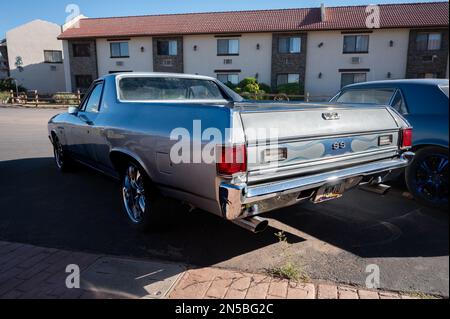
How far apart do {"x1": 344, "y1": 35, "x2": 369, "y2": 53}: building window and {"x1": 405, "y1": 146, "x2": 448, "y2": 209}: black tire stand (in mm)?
24502

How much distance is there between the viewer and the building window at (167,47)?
2959 centimetres

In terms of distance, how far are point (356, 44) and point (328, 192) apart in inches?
1012

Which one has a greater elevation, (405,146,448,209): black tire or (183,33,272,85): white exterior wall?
(183,33,272,85): white exterior wall

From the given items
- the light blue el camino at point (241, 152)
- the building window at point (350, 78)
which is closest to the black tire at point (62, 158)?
the light blue el camino at point (241, 152)

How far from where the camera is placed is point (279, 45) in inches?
1072

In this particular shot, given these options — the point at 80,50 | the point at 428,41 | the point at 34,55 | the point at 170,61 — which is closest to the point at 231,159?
the point at 428,41

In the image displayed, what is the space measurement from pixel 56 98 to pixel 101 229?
1074 inches

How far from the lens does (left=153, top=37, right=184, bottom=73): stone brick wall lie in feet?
95.7

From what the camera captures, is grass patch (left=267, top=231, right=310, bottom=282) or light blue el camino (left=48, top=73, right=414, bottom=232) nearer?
light blue el camino (left=48, top=73, right=414, bottom=232)

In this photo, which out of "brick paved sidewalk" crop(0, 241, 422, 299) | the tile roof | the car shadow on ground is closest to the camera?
"brick paved sidewalk" crop(0, 241, 422, 299)

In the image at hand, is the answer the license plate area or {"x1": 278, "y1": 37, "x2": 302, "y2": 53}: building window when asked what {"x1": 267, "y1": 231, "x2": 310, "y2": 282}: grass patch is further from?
{"x1": 278, "y1": 37, "x2": 302, "y2": 53}: building window

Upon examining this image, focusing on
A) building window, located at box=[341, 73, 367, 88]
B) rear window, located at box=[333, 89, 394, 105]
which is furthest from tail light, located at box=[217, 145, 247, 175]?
building window, located at box=[341, 73, 367, 88]
